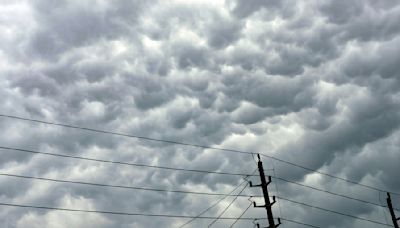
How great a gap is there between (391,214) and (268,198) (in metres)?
27.0

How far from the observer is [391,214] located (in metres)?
56.3

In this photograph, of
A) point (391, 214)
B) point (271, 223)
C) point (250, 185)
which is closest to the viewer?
point (271, 223)

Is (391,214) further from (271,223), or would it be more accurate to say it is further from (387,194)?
(271,223)

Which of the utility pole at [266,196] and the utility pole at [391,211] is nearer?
the utility pole at [266,196]

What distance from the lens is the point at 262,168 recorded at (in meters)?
39.7

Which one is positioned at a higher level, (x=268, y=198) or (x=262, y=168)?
(x=262, y=168)

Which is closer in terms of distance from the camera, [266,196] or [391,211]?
[266,196]

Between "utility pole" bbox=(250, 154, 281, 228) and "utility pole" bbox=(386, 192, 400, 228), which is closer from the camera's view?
"utility pole" bbox=(250, 154, 281, 228)

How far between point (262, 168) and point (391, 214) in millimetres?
26408

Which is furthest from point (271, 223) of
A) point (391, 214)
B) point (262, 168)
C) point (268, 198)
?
point (391, 214)

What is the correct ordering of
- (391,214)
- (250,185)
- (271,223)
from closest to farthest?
(271,223) → (250,185) → (391,214)

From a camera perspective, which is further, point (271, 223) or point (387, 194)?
point (387, 194)

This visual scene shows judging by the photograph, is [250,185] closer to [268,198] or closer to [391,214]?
[268,198]

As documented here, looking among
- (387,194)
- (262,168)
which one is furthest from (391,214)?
(262,168)
